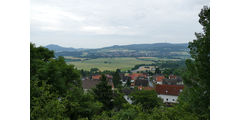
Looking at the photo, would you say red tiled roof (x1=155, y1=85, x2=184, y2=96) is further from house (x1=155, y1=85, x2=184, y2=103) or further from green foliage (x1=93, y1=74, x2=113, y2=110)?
green foliage (x1=93, y1=74, x2=113, y2=110)

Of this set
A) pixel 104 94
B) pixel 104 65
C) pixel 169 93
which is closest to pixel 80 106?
pixel 104 94

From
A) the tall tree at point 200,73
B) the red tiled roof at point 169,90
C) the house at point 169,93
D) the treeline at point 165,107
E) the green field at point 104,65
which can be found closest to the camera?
the treeline at point 165,107

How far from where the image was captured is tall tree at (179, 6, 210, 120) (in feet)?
28.4

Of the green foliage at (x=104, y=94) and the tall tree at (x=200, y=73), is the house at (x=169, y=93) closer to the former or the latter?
the green foliage at (x=104, y=94)

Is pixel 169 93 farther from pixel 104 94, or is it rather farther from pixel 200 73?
pixel 200 73

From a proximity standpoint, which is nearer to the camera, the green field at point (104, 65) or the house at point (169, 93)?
the house at point (169, 93)

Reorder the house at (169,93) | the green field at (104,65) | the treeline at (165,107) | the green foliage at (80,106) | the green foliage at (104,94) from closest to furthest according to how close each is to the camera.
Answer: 1. the treeline at (165,107)
2. the green foliage at (80,106)
3. the green foliage at (104,94)
4. the house at (169,93)
5. the green field at (104,65)

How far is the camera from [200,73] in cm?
896

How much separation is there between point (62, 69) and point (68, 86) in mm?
1725

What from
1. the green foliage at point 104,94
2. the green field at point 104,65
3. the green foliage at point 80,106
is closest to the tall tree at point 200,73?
the green foliage at point 80,106

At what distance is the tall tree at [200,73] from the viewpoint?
8.65 meters

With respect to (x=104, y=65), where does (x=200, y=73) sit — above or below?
above

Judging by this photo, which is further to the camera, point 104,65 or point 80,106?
point 104,65
